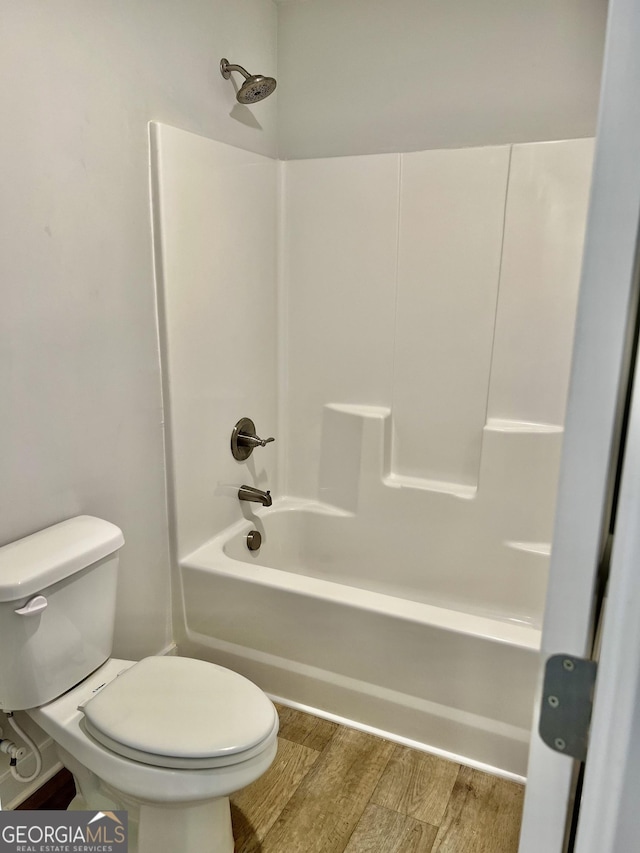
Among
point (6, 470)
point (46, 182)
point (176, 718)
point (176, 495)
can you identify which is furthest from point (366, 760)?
point (46, 182)

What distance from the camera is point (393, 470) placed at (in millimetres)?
2439

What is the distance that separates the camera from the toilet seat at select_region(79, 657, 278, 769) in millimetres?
1273

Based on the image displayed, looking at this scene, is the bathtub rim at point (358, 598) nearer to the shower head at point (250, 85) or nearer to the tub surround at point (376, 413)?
the tub surround at point (376, 413)

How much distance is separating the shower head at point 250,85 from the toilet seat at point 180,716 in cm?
176

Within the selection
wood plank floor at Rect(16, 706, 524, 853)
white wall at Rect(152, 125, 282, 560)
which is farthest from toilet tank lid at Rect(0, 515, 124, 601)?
wood plank floor at Rect(16, 706, 524, 853)

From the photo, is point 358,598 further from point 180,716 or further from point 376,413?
point 376,413

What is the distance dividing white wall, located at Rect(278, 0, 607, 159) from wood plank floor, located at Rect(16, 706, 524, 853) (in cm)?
204

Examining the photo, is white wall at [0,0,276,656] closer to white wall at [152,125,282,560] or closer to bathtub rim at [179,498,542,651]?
white wall at [152,125,282,560]

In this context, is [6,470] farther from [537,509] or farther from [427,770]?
[537,509]

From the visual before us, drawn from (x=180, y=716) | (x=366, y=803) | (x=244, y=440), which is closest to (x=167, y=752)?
(x=180, y=716)

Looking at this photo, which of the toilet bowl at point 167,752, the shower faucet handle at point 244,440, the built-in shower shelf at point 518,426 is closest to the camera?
the toilet bowl at point 167,752

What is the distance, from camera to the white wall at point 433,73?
1.92 metres

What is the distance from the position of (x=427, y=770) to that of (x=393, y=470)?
1.09m

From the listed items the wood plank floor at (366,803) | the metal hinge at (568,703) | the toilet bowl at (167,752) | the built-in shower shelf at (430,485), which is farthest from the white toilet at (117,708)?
the built-in shower shelf at (430,485)
